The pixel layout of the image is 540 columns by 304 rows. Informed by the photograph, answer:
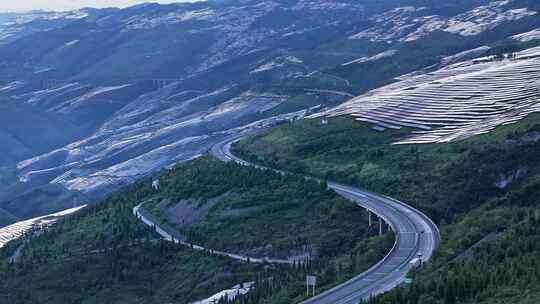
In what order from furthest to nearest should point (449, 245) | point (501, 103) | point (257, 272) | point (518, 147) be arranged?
point (501, 103)
point (518, 147)
point (257, 272)
point (449, 245)

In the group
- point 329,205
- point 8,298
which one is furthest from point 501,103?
point 8,298

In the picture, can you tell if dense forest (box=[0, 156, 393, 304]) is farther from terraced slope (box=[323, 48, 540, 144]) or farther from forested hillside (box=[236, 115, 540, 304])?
terraced slope (box=[323, 48, 540, 144])

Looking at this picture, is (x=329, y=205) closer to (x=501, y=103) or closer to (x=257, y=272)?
(x=257, y=272)

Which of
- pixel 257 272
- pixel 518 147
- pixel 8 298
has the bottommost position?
pixel 8 298

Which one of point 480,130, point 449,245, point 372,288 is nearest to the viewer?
point 372,288

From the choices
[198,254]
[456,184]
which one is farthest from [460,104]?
[198,254]

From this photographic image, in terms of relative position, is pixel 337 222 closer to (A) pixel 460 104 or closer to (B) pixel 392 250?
(B) pixel 392 250

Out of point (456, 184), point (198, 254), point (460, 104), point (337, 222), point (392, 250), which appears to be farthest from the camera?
point (460, 104)

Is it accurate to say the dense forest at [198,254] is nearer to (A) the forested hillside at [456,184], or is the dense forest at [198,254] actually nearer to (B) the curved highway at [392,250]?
(B) the curved highway at [392,250]
